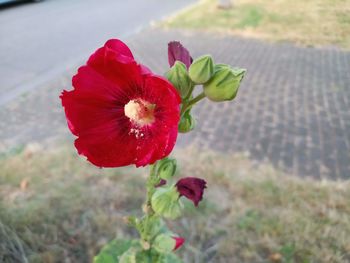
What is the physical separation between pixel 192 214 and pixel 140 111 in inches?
63.4

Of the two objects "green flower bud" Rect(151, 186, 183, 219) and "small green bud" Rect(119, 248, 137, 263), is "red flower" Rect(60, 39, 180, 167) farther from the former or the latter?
"small green bud" Rect(119, 248, 137, 263)

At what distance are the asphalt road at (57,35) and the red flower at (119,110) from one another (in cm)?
317

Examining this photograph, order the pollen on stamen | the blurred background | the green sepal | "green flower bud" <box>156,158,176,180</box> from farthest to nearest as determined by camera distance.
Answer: the blurred background, the green sepal, "green flower bud" <box>156,158,176,180</box>, the pollen on stamen

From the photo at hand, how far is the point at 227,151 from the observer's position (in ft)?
11.2

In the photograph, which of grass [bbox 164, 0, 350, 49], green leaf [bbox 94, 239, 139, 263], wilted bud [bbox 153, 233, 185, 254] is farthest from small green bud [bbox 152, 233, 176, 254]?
grass [bbox 164, 0, 350, 49]

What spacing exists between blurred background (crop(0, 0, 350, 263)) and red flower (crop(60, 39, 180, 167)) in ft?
1.92

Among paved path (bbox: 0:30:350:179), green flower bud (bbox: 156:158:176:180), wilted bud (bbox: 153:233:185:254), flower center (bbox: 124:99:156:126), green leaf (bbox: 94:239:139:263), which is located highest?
flower center (bbox: 124:99:156:126)

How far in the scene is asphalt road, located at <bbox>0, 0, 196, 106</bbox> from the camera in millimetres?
4797

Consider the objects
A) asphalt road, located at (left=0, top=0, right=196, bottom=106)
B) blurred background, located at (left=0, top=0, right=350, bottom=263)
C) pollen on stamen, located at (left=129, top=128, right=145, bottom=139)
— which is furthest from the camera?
asphalt road, located at (left=0, top=0, right=196, bottom=106)

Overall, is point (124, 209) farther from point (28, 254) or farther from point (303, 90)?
point (303, 90)

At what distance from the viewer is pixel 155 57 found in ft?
12.2

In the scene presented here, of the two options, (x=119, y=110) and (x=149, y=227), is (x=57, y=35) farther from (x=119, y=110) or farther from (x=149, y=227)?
(x=119, y=110)

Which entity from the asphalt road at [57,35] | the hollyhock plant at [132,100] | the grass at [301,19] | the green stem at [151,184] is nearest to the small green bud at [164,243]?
the green stem at [151,184]

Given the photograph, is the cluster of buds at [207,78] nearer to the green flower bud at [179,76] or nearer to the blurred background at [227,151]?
the green flower bud at [179,76]
